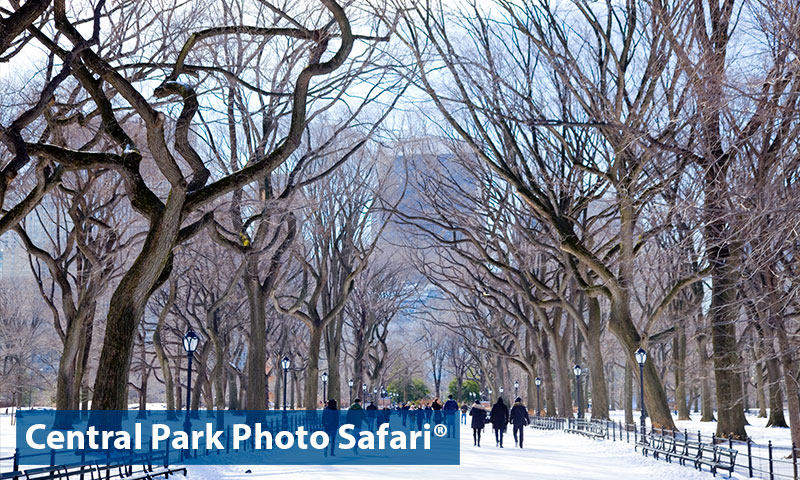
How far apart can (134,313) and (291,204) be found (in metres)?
8.58

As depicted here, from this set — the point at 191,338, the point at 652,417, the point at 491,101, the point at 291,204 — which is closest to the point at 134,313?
the point at 191,338

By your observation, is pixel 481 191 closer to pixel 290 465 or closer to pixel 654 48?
pixel 654 48

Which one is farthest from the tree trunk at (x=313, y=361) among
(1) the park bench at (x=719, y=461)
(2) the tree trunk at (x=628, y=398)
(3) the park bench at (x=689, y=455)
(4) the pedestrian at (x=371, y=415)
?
(2) the tree trunk at (x=628, y=398)

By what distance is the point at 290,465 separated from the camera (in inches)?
737

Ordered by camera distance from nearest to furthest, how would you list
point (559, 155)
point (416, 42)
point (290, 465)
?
point (290, 465) < point (416, 42) < point (559, 155)

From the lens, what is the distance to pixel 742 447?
71.0 ft

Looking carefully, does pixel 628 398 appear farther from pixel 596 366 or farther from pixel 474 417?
pixel 474 417

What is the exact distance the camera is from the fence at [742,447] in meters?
15.1

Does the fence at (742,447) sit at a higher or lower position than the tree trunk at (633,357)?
lower

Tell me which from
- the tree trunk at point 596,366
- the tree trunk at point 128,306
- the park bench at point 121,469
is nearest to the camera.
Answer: the park bench at point 121,469

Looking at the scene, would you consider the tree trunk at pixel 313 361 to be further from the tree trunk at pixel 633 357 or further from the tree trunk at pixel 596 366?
the tree trunk at pixel 633 357

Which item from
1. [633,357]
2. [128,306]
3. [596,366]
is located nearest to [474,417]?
[633,357]

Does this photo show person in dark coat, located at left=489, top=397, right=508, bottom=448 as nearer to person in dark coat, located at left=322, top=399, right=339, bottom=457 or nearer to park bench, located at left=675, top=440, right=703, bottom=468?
person in dark coat, located at left=322, top=399, right=339, bottom=457

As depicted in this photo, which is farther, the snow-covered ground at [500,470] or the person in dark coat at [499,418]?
the person in dark coat at [499,418]
